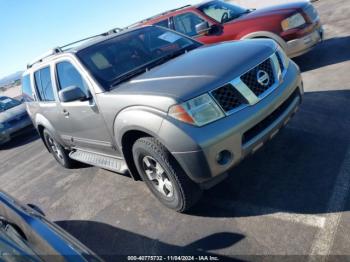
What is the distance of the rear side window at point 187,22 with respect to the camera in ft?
27.0

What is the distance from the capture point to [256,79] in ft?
11.3

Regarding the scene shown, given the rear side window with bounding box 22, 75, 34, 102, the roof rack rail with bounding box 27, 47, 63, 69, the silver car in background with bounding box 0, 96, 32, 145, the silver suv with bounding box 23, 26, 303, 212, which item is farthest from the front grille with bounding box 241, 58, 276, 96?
A: the silver car in background with bounding box 0, 96, 32, 145

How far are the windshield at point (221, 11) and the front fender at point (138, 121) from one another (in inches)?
203

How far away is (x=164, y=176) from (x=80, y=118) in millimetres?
1584

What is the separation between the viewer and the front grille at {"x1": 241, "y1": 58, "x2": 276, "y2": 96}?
3.37m

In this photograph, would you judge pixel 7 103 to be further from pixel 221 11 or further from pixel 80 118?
pixel 80 118

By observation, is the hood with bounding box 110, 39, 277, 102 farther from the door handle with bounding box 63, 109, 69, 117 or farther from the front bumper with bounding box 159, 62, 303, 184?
the door handle with bounding box 63, 109, 69, 117

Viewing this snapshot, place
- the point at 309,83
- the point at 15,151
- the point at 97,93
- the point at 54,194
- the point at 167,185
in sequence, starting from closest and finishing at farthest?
1. the point at 167,185
2. the point at 97,93
3. the point at 54,194
4. the point at 309,83
5. the point at 15,151

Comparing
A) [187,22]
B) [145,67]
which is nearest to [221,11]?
[187,22]

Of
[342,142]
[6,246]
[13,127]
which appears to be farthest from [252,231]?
[13,127]

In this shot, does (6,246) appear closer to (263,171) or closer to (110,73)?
(110,73)

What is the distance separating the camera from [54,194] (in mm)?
5531

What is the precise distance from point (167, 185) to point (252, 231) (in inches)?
38.4

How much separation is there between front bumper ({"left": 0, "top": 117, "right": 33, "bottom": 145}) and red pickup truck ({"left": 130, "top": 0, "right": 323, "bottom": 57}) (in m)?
5.82
